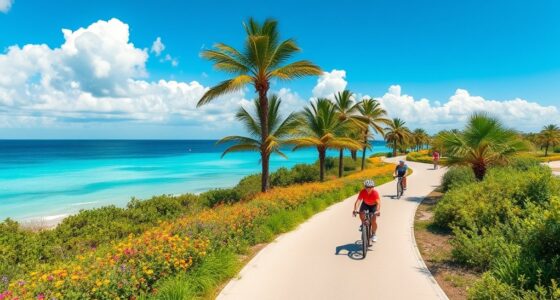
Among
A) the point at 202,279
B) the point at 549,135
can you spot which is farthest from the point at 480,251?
the point at 549,135

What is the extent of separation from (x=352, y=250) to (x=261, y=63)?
969 cm

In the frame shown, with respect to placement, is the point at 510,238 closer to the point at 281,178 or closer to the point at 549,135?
the point at 281,178

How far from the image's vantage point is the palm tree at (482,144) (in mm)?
13898

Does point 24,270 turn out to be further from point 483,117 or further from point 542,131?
point 542,131

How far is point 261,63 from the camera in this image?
48.3ft

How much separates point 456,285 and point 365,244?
1908 millimetres

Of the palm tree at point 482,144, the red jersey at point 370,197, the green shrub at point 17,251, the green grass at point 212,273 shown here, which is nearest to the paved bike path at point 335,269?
the green grass at point 212,273

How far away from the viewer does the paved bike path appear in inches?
215

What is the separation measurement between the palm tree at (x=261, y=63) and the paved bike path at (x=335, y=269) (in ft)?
23.1

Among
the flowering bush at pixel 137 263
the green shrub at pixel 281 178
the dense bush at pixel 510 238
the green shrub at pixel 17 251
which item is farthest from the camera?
the green shrub at pixel 281 178

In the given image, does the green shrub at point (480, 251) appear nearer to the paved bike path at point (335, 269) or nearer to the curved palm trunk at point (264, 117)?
the paved bike path at point (335, 269)

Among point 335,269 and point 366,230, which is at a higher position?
point 366,230

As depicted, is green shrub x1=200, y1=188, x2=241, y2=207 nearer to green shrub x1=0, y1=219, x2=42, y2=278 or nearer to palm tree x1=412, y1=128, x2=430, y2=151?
green shrub x1=0, y1=219, x2=42, y2=278

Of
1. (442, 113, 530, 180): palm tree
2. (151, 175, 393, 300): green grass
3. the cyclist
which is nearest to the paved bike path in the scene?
(151, 175, 393, 300): green grass
